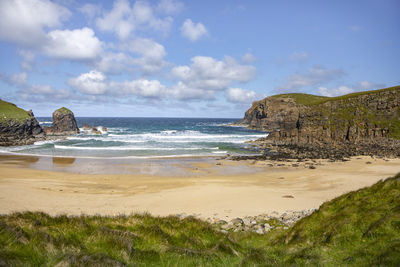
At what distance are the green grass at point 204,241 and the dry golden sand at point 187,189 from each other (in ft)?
16.7

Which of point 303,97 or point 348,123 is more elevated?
point 303,97

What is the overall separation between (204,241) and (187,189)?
12.1 metres

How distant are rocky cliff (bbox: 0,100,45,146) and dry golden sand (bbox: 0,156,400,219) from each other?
25.4 meters

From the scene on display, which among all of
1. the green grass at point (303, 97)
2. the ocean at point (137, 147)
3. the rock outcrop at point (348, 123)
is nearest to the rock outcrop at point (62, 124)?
the ocean at point (137, 147)

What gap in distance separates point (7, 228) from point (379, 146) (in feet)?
160

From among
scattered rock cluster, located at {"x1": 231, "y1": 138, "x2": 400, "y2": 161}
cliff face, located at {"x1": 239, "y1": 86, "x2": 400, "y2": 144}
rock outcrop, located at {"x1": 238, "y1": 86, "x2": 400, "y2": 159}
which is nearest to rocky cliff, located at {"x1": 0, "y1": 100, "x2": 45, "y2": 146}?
scattered rock cluster, located at {"x1": 231, "y1": 138, "x2": 400, "y2": 161}

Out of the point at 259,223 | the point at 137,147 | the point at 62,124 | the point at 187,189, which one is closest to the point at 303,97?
the point at 137,147

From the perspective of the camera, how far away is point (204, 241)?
23.3 ft

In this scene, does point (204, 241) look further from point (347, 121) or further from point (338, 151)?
point (347, 121)

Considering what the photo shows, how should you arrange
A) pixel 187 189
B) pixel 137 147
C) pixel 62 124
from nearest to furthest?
1. pixel 187 189
2. pixel 137 147
3. pixel 62 124

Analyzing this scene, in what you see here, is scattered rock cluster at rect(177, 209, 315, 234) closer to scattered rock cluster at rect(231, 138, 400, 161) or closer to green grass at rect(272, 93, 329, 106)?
scattered rock cluster at rect(231, 138, 400, 161)

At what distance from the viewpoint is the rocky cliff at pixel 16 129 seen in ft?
166

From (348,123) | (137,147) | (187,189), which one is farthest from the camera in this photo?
(348,123)

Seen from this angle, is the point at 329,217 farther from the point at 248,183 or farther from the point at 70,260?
the point at 248,183
